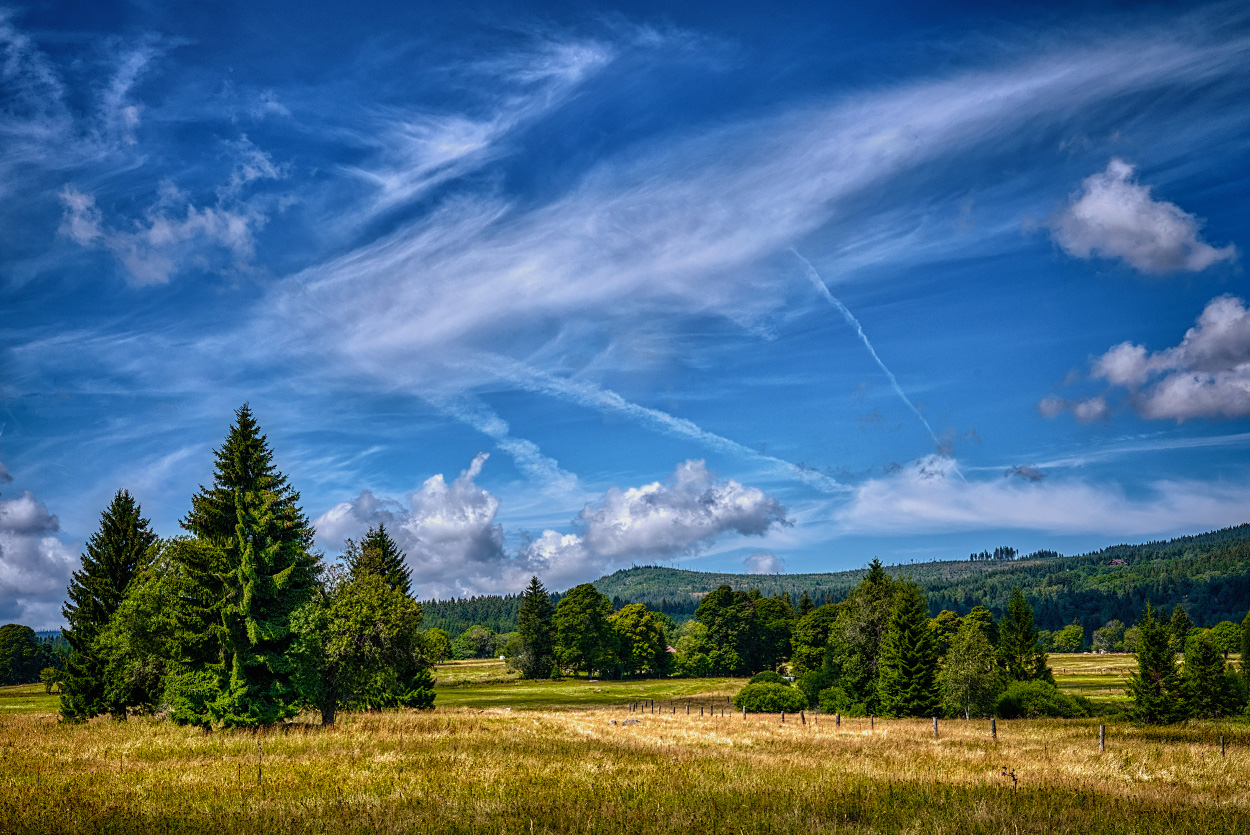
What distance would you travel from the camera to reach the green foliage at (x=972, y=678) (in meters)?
55.7

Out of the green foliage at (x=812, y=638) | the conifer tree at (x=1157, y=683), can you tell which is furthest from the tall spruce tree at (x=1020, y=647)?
the green foliage at (x=812, y=638)

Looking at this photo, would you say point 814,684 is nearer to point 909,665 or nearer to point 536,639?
point 909,665

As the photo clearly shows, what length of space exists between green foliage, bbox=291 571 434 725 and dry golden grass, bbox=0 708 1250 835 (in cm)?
436

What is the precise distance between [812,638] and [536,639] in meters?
38.4

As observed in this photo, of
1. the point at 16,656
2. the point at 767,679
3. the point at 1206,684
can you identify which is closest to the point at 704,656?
the point at 767,679

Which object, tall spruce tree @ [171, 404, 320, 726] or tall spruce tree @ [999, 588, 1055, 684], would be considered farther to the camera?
tall spruce tree @ [999, 588, 1055, 684]

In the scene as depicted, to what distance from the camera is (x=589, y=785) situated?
16516 mm

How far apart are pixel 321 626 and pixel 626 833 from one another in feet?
90.7

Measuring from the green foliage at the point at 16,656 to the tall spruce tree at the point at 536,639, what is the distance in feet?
259

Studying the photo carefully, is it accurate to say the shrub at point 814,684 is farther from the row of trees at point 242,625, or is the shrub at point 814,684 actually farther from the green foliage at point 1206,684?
the row of trees at point 242,625

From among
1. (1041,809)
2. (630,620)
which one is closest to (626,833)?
(1041,809)

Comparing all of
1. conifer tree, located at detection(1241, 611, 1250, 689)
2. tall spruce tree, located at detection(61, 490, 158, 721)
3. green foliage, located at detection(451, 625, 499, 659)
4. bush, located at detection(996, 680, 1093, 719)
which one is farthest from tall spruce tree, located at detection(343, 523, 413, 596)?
green foliage, located at detection(451, 625, 499, 659)

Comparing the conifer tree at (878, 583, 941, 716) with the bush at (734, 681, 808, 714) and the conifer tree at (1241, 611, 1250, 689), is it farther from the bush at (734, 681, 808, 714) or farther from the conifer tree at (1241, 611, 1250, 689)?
the conifer tree at (1241, 611, 1250, 689)

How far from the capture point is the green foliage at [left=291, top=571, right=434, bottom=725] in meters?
32.6
